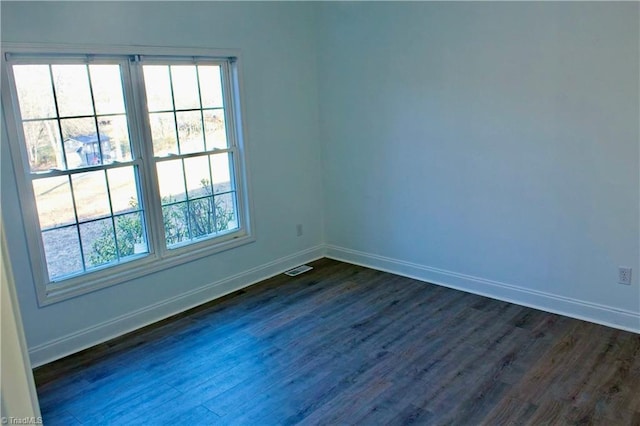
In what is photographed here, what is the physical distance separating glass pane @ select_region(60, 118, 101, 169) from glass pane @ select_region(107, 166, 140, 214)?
0.16 metres

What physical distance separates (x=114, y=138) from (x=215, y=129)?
872 mm

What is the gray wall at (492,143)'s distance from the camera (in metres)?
3.12

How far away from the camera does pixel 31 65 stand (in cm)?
298

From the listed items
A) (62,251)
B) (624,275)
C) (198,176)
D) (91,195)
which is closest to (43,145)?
(91,195)

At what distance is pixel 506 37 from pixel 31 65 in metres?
3.17

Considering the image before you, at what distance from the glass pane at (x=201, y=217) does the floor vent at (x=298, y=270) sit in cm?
90

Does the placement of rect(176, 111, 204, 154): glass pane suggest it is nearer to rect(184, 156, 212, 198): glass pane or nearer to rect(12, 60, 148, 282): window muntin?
rect(184, 156, 212, 198): glass pane

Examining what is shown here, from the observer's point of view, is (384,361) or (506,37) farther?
(506,37)

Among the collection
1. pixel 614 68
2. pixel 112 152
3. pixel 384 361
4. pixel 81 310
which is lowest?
pixel 384 361

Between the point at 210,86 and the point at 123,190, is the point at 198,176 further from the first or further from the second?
the point at 210,86

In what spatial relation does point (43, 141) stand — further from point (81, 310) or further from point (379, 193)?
point (379, 193)

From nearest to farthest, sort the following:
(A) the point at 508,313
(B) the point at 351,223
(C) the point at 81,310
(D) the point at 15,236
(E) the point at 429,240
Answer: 1. (D) the point at 15,236
2. (C) the point at 81,310
3. (A) the point at 508,313
4. (E) the point at 429,240
5. (B) the point at 351,223

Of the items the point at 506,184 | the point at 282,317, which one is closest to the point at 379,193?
the point at 506,184

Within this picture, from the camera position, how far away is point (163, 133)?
3.67 m
